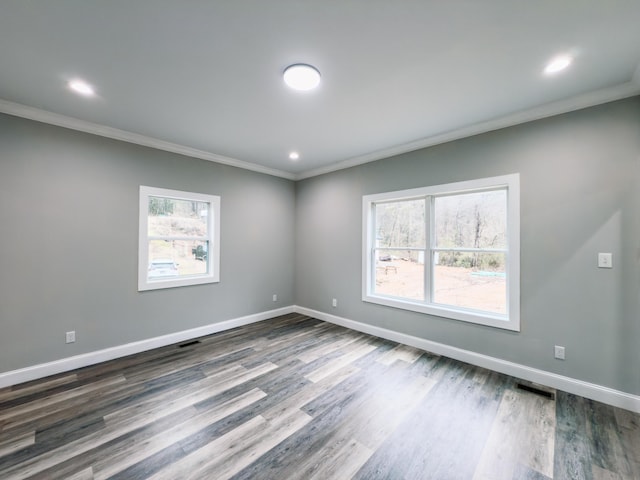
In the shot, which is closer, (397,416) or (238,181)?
(397,416)

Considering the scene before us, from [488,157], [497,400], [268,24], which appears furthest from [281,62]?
[497,400]

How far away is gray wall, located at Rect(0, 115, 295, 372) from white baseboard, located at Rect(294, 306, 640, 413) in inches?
106

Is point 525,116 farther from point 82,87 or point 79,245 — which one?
point 79,245

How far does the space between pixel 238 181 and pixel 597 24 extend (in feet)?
13.6

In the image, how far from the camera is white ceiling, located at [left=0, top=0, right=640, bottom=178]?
1539 mm

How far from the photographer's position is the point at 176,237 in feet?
12.3

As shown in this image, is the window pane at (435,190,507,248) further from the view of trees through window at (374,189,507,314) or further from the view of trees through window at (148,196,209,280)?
the view of trees through window at (148,196,209,280)

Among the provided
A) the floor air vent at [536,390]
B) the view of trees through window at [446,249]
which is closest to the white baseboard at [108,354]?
the view of trees through window at [446,249]

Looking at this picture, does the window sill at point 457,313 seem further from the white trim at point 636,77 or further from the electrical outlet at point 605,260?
the white trim at point 636,77

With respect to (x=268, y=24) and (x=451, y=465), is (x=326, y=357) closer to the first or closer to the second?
(x=451, y=465)

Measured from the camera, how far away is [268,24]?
1.61 metres

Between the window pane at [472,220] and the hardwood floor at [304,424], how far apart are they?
57.6 inches

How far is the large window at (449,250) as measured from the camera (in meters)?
2.91

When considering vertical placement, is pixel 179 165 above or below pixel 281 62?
below
